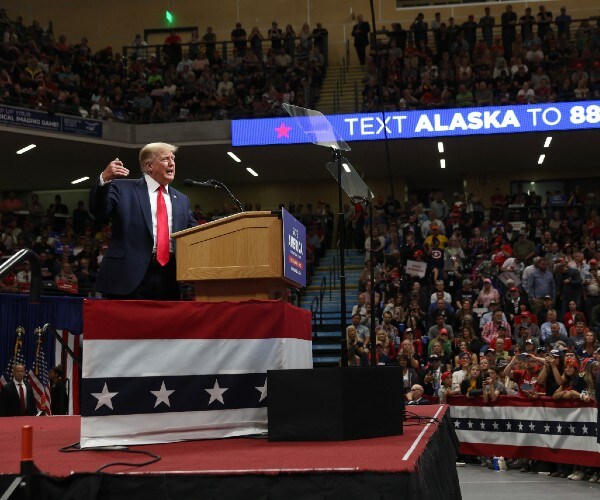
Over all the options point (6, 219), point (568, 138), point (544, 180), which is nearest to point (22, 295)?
point (6, 219)

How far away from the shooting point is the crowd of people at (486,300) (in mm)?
12469

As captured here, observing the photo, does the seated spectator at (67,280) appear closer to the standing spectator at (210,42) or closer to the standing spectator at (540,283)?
the standing spectator at (540,283)

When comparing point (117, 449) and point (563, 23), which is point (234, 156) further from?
point (117, 449)

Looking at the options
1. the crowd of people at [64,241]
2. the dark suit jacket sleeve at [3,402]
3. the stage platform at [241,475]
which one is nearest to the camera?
the stage platform at [241,475]

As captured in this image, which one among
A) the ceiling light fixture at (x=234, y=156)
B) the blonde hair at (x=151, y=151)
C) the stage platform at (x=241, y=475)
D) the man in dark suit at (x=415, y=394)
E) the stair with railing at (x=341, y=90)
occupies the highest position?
the stair with railing at (x=341, y=90)

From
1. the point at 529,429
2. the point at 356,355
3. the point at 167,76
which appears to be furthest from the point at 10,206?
the point at 529,429

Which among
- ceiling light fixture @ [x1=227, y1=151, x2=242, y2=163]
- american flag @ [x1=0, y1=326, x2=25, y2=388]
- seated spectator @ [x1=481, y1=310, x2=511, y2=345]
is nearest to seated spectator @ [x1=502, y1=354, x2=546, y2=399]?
seated spectator @ [x1=481, y1=310, x2=511, y2=345]

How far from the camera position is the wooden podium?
457 cm

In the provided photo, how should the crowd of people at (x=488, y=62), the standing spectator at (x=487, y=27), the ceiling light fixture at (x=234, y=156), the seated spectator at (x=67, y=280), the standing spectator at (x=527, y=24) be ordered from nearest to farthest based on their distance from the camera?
the seated spectator at (x=67, y=280) → the crowd of people at (x=488, y=62) → the ceiling light fixture at (x=234, y=156) → the standing spectator at (x=527, y=24) → the standing spectator at (x=487, y=27)

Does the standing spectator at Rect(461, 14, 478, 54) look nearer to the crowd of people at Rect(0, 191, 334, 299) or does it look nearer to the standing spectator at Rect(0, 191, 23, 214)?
the crowd of people at Rect(0, 191, 334, 299)

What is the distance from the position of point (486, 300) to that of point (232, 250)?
12.5 metres

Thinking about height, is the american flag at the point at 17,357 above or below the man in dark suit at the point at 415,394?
above

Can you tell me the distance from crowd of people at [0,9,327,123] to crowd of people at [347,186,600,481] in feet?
13.9

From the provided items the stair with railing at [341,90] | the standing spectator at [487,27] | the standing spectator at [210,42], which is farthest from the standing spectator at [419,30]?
the standing spectator at [210,42]
